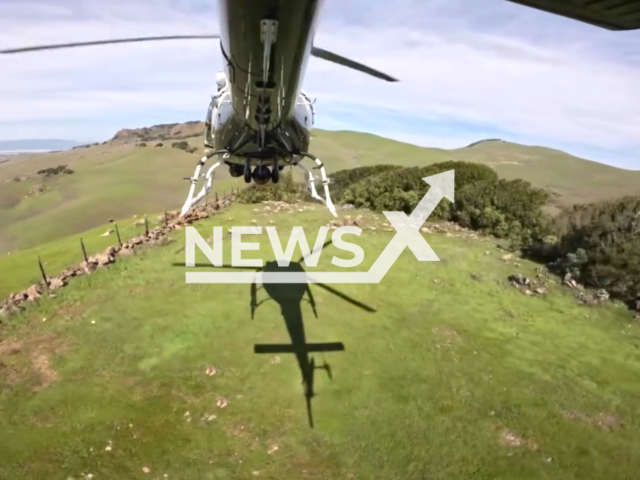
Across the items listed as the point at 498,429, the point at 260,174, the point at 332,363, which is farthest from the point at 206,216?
the point at 498,429

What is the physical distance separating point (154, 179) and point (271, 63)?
58.1 meters

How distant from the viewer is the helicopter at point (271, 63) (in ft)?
14.2

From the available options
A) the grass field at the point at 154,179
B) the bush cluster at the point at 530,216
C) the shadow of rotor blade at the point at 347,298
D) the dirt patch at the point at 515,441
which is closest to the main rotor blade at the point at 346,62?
the dirt patch at the point at 515,441

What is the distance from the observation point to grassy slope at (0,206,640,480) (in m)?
9.77

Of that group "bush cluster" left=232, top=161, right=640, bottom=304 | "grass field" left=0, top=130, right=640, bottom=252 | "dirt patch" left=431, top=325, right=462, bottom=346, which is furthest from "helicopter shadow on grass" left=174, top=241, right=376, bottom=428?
"grass field" left=0, top=130, right=640, bottom=252

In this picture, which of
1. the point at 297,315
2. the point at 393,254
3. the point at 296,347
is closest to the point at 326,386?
the point at 296,347

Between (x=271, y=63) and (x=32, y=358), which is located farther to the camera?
(x=32, y=358)

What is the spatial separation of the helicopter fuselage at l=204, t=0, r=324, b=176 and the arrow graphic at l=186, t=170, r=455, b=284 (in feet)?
30.4

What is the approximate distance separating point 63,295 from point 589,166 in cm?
9711

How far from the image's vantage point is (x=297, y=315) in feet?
51.5

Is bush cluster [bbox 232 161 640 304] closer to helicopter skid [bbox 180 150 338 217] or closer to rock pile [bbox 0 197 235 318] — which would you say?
rock pile [bbox 0 197 235 318]

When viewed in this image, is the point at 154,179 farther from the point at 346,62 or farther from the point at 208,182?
the point at 346,62

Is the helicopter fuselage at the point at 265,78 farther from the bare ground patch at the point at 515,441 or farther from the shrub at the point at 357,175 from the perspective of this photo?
the shrub at the point at 357,175

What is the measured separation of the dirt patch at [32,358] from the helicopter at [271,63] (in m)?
7.18
